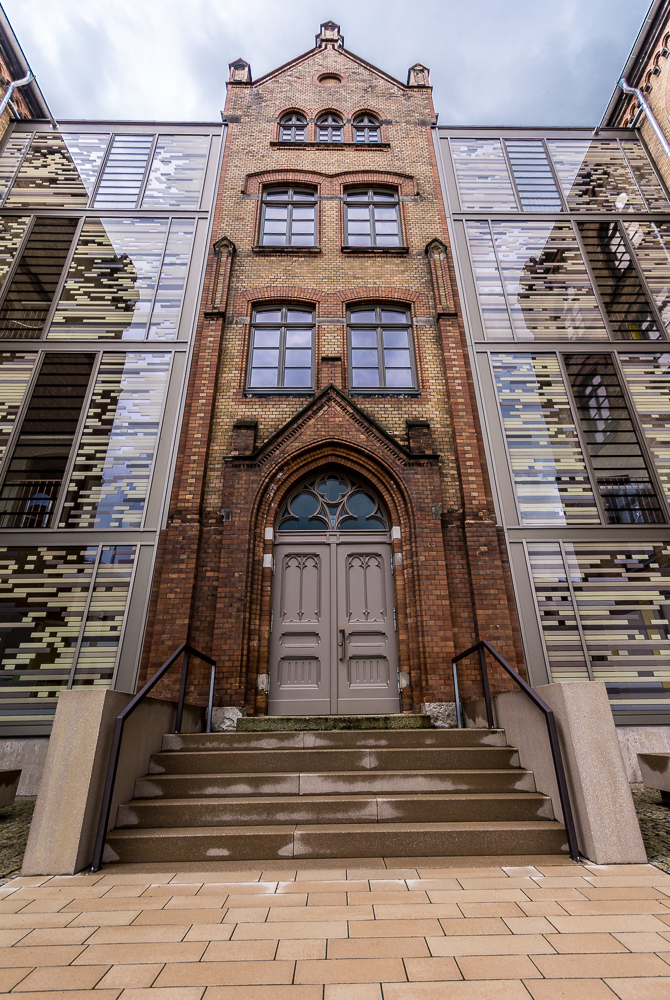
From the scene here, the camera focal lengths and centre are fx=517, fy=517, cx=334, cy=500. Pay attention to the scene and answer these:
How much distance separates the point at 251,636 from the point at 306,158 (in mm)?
10916

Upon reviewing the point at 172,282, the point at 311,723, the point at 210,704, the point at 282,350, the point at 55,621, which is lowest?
the point at 311,723

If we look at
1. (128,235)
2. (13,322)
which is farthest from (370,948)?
(128,235)

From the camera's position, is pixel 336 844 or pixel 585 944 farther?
pixel 336 844

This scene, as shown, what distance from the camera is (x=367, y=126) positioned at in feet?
41.8

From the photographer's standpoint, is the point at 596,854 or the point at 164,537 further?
the point at 164,537

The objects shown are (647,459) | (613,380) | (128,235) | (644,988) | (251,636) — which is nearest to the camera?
(644,988)

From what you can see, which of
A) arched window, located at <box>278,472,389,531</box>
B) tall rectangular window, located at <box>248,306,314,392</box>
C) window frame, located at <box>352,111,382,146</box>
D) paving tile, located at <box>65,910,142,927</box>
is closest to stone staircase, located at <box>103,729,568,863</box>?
paving tile, located at <box>65,910,142,927</box>

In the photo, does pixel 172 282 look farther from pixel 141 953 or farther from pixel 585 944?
pixel 585 944

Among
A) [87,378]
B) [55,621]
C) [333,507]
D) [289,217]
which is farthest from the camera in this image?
[289,217]

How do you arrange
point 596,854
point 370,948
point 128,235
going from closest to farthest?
point 370,948 → point 596,854 → point 128,235

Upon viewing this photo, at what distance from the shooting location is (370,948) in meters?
2.52

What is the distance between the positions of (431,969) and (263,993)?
0.76 metres

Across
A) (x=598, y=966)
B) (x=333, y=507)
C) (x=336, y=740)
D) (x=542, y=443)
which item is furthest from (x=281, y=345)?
(x=598, y=966)

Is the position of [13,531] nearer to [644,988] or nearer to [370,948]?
[370,948]
